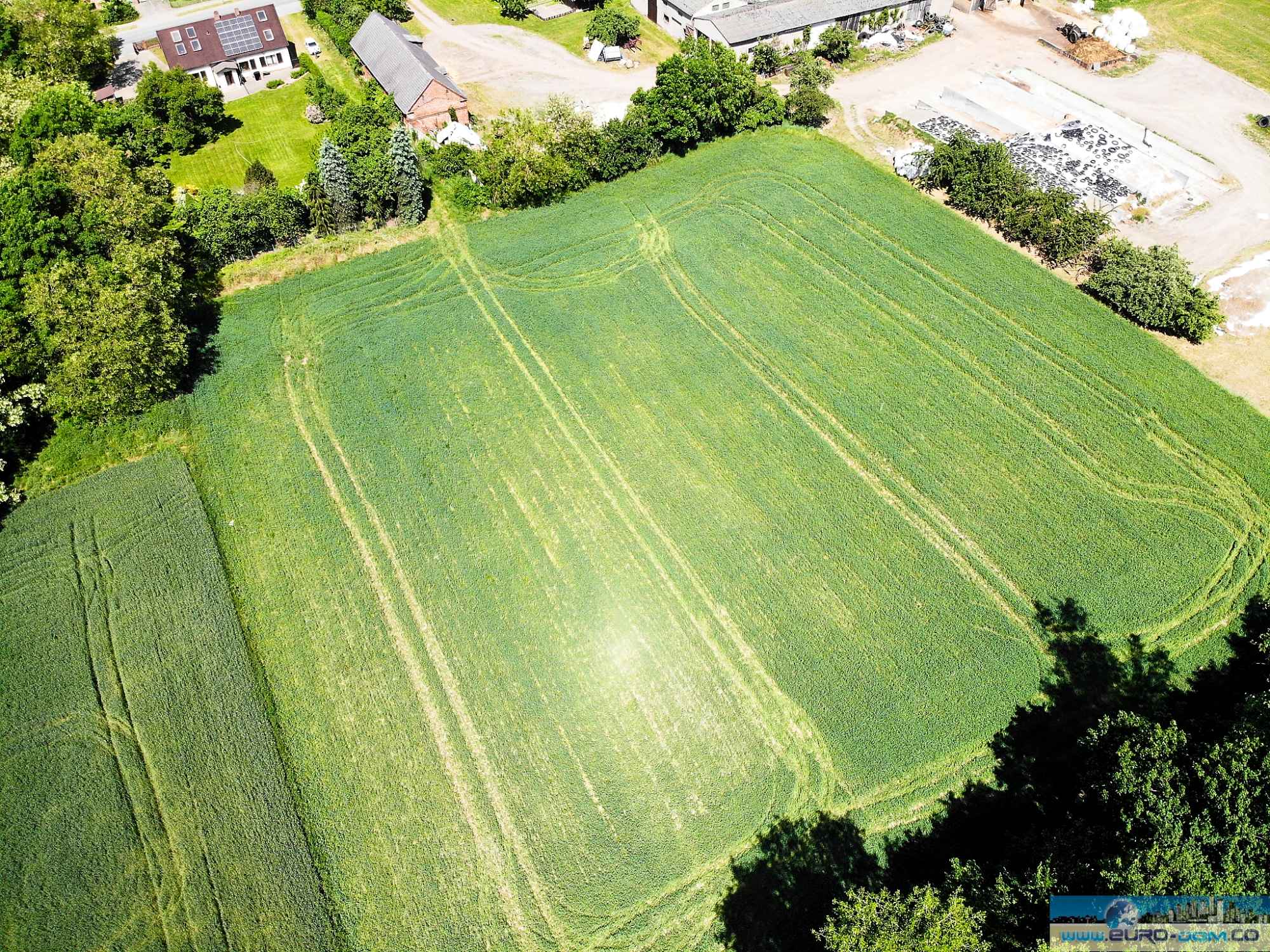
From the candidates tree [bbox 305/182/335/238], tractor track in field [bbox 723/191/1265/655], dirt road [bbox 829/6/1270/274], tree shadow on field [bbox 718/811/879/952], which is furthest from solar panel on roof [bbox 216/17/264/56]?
tree shadow on field [bbox 718/811/879/952]

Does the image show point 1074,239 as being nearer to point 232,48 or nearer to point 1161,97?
point 1161,97

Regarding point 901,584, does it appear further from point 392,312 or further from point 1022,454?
point 392,312

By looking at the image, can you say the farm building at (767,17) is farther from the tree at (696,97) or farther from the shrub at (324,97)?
the shrub at (324,97)

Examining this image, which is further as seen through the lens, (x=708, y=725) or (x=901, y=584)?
(x=901, y=584)

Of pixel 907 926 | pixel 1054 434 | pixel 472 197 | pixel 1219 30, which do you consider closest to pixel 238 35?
pixel 472 197

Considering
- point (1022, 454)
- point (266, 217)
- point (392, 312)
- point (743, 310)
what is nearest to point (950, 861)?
point (1022, 454)

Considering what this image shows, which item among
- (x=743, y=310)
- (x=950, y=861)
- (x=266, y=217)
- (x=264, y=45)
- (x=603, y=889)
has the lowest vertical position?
(x=603, y=889)

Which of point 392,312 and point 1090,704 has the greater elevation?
point 392,312

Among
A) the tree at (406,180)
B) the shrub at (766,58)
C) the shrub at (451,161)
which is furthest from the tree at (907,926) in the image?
the shrub at (766,58)
